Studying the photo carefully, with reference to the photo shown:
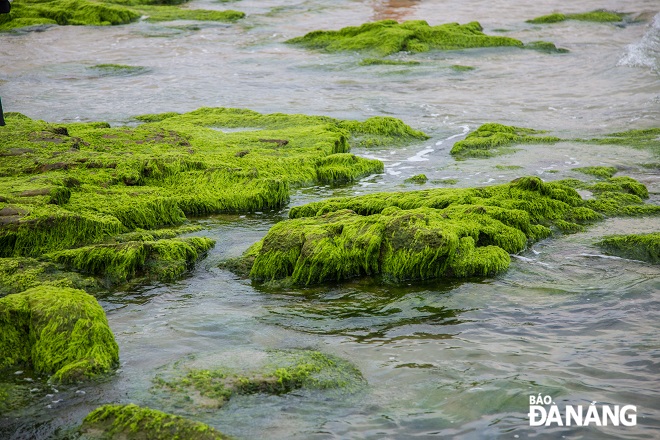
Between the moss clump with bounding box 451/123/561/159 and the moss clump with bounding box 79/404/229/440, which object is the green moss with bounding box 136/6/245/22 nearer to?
the moss clump with bounding box 451/123/561/159

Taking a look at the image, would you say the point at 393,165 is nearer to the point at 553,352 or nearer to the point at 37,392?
the point at 553,352

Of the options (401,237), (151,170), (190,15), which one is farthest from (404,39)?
(401,237)

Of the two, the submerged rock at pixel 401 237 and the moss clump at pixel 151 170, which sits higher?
the moss clump at pixel 151 170

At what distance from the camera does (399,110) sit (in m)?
14.2

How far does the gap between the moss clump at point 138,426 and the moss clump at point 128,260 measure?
7.57ft

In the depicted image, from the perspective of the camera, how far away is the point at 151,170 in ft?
27.9

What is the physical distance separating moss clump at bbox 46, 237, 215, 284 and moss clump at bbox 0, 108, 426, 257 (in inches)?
15.2

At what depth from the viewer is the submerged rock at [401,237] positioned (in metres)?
6.11

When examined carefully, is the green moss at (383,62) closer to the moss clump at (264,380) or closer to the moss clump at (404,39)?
the moss clump at (404,39)

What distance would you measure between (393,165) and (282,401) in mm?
6524

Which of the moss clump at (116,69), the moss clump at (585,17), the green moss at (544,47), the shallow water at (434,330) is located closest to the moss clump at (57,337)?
the shallow water at (434,330)

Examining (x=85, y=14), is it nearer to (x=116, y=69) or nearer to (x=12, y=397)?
(x=116, y=69)

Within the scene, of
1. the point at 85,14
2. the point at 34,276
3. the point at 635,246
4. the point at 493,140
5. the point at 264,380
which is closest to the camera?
the point at 264,380

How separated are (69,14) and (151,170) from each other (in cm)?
2042
